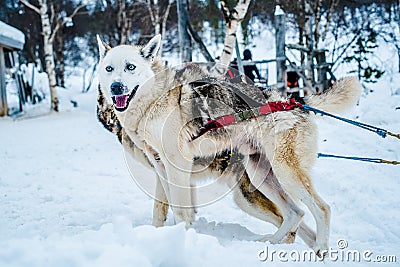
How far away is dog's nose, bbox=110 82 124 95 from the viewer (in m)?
2.72

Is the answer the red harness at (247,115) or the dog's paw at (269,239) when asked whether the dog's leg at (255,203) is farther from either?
the red harness at (247,115)

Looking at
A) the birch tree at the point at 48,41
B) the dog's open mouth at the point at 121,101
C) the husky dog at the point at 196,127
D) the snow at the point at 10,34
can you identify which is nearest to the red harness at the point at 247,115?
the husky dog at the point at 196,127

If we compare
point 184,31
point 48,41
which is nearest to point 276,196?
point 184,31

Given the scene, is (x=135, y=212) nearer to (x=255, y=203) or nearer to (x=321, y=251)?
(x=255, y=203)

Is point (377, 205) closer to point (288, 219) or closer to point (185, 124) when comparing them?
point (288, 219)

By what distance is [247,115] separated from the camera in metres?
2.86

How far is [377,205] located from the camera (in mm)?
3814

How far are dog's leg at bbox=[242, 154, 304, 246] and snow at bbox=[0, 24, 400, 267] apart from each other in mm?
169

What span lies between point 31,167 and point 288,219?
4091mm

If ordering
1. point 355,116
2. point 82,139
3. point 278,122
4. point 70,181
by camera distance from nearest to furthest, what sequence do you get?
point 278,122 → point 70,181 → point 355,116 → point 82,139

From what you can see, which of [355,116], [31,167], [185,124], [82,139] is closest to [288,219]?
[185,124]

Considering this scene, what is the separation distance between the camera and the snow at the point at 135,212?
1790 mm

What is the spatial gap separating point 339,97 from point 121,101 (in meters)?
1.73

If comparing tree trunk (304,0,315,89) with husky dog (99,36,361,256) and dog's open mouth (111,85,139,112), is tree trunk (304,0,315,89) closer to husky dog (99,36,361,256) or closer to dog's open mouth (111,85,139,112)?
husky dog (99,36,361,256)
